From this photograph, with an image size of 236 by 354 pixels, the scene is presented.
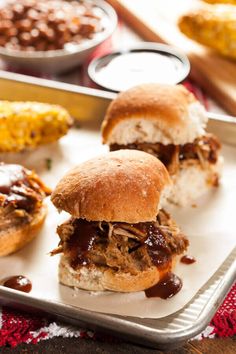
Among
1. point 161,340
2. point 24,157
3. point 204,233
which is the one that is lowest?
point 24,157

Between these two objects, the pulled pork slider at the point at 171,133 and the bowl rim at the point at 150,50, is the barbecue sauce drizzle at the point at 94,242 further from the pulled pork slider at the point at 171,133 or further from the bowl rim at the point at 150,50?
the bowl rim at the point at 150,50

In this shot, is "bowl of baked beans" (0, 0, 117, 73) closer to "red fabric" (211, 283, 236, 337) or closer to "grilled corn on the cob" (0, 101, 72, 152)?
"grilled corn on the cob" (0, 101, 72, 152)

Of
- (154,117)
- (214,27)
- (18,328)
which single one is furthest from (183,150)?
(214,27)

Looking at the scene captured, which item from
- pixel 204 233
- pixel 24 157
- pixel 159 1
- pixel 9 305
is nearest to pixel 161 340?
pixel 9 305

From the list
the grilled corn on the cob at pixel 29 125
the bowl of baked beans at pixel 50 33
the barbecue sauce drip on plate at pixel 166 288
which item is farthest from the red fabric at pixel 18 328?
the bowl of baked beans at pixel 50 33

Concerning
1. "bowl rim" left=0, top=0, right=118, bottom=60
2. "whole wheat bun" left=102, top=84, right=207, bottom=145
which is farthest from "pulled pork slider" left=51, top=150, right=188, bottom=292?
"bowl rim" left=0, top=0, right=118, bottom=60

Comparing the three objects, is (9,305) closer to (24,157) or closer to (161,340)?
(161,340)
